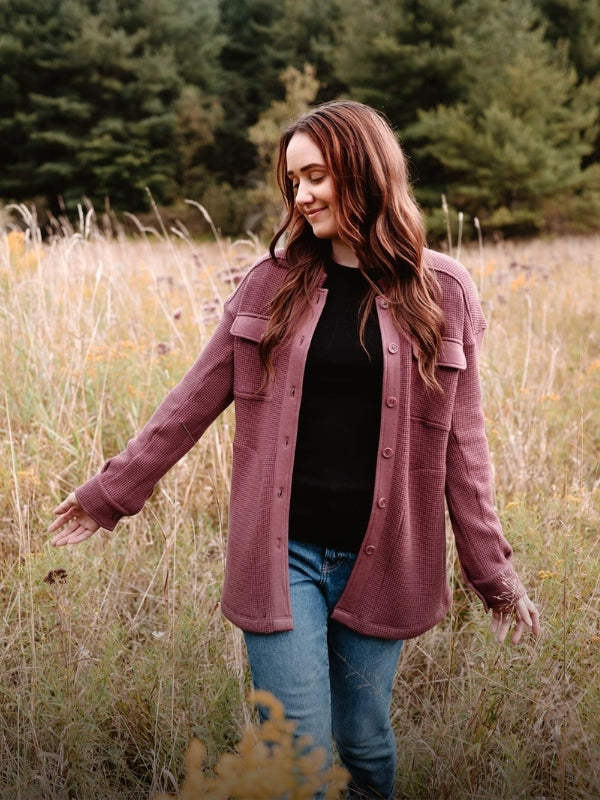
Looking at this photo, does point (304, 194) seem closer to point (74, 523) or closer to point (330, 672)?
point (74, 523)

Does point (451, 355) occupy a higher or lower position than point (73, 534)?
higher

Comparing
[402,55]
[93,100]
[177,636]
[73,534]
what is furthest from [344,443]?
[93,100]

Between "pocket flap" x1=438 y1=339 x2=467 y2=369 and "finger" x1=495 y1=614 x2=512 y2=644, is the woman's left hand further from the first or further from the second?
"pocket flap" x1=438 y1=339 x2=467 y2=369

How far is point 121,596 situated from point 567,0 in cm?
2337

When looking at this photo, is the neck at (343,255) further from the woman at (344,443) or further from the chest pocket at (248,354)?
the chest pocket at (248,354)

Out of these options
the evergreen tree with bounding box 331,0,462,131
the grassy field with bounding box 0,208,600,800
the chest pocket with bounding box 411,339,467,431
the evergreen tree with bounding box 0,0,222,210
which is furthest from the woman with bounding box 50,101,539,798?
the evergreen tree with bounding box 0,0,222,210

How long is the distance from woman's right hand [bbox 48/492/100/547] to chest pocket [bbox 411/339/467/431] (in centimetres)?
84

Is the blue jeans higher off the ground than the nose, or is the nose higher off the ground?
the nose

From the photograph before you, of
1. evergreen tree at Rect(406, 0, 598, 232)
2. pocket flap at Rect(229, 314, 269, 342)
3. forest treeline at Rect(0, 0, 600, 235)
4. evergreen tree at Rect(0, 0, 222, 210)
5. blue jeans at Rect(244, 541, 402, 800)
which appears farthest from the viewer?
evergreen tree at Rect(0, 0, 222, 210)

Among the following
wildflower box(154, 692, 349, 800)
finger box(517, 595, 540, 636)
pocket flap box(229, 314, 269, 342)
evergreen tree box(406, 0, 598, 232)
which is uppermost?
evergreen tree box(406, 0, 598, 232)

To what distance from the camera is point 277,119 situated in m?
20.5

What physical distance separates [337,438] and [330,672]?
61cm

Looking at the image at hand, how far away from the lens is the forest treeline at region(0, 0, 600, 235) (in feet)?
58.7

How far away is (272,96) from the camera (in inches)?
1015
